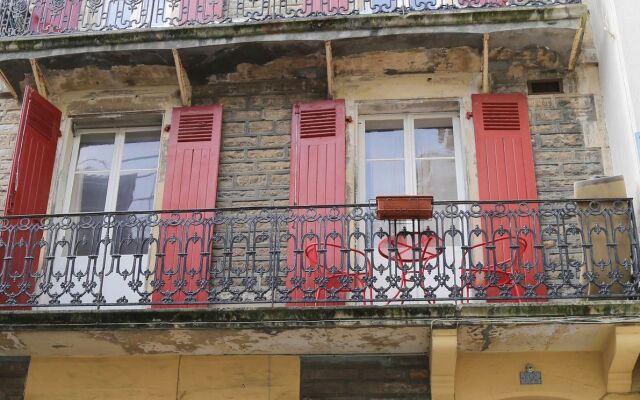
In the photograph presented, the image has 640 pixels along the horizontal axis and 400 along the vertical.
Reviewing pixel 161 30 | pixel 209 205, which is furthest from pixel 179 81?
pixel 209 205

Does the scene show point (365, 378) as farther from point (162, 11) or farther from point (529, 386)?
point (162, 11)

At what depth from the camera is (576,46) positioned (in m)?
8.69

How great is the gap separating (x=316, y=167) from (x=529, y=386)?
293 centimetres

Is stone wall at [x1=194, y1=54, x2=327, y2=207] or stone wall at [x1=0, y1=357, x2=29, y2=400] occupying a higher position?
stone wall at [x1=194, y1=54, x2=327, y2=207]

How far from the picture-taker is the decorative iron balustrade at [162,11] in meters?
9.23

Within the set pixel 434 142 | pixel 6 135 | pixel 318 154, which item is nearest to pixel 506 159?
pixel 434 142

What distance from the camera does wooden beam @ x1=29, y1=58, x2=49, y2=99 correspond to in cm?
911

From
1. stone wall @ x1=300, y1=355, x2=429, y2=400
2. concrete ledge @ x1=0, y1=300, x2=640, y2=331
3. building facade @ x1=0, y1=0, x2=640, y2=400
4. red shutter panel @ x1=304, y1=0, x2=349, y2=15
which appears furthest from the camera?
red shutter panel @ x1=304, y1=0, x2=349, y2=15

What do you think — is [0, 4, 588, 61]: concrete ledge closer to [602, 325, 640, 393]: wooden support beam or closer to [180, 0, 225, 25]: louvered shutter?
[180, 0, 225, 25]: louvered shutter

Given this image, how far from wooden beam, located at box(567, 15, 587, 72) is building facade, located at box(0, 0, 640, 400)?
0.02 m

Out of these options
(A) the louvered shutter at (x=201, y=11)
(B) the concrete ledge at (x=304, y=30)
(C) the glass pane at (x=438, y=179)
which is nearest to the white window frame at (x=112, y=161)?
(B) the concrete ledge at (x=304, y=30)

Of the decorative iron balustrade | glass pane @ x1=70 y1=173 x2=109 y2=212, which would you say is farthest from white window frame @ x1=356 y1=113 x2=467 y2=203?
glass pane @ x1=70 y1=173 x2=109 y2=212

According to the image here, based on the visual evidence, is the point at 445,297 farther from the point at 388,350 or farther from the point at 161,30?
the point at 161,30

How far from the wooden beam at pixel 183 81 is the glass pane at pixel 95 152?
0.97 metres
